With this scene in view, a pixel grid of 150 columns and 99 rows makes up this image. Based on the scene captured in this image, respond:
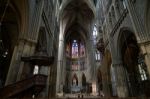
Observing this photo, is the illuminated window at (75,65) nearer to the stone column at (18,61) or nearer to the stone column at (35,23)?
the stone column at (35,23)

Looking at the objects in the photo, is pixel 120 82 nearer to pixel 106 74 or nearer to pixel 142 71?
pixel 106 74

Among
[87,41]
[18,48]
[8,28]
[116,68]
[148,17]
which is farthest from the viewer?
[87,41]

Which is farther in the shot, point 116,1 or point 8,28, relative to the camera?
point 116,1

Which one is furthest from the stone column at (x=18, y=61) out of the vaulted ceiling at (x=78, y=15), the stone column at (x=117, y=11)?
the vaulted ceiling at (x=78, y=15)

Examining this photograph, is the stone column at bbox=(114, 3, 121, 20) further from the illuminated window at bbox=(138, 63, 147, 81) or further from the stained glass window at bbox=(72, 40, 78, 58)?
the stained glass window at bbox=(72, 40, 78, 58)

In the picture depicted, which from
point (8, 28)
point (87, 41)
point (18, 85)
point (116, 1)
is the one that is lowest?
point (18, 85)

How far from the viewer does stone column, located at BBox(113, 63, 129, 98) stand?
12.1 m

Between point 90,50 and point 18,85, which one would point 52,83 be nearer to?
point 18,85

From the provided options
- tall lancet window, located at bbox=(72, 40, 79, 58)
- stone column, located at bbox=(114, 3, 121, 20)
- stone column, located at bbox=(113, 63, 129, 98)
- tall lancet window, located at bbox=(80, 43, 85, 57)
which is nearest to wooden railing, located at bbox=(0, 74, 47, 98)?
stone column, located at bbox=(113, 63, 129, 98)

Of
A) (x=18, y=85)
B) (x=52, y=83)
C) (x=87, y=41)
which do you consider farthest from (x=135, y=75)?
(x=87, y=41)

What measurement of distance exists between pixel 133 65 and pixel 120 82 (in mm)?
4604

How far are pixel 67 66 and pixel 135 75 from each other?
2024 centimetres

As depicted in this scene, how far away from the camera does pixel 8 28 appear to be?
1207cm

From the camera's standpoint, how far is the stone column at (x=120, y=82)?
→ 12.1 meters
